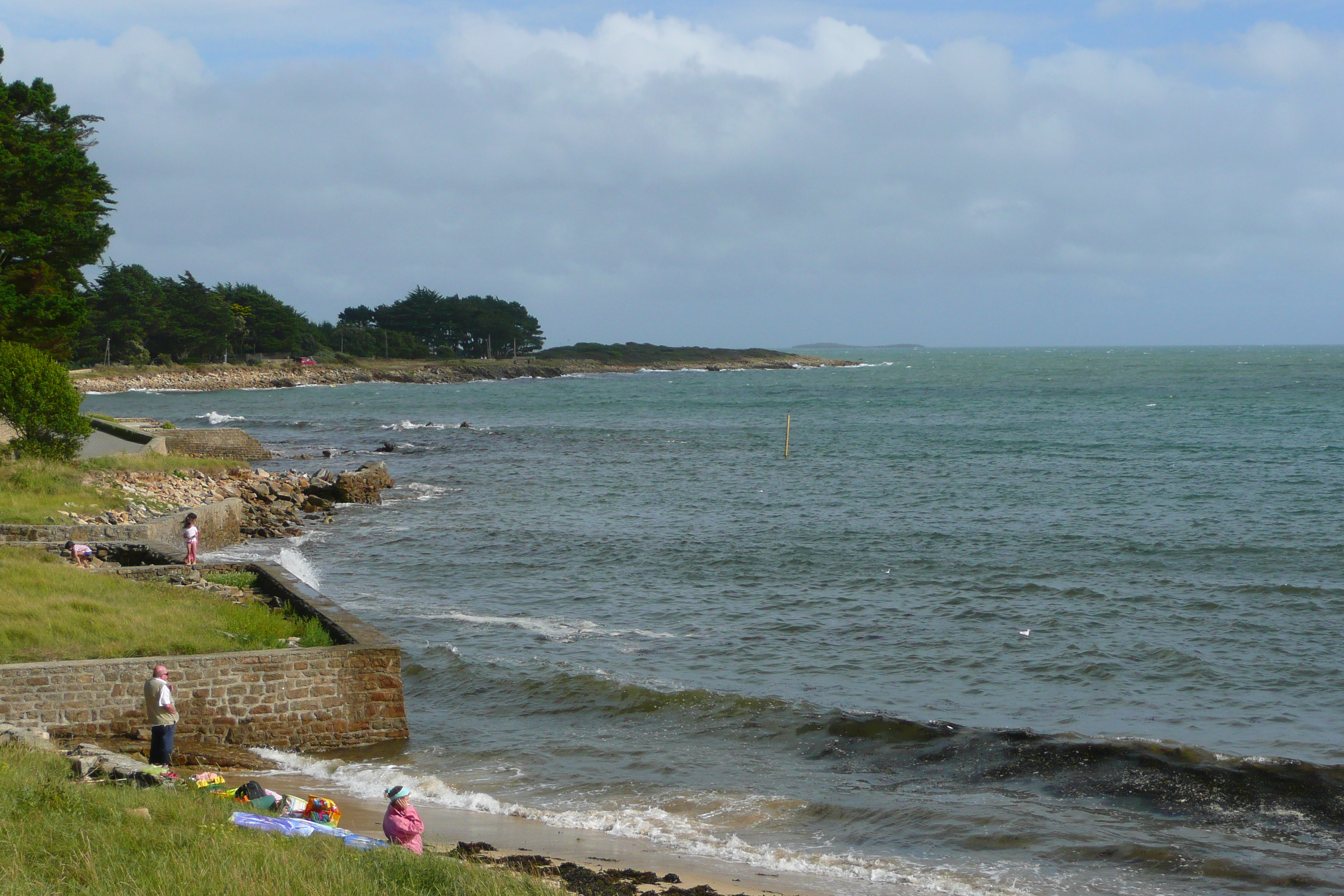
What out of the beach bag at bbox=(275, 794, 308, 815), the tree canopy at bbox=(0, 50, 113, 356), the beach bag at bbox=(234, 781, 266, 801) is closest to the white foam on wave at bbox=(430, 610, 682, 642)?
the beach bag at bbox=(275, 794, 308, 815)

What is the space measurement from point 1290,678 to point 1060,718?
12.8 ft

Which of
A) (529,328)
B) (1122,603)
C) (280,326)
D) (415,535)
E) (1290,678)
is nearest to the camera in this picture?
(1290,678)

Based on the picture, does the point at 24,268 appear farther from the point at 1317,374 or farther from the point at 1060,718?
the point at 1317,374

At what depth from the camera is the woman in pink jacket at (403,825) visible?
8.91 m

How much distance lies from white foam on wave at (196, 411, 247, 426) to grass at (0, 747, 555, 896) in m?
60.4

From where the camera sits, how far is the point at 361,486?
121 ft

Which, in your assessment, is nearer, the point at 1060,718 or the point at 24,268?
the point at 1060,718

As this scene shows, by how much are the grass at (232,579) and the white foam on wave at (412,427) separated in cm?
4843

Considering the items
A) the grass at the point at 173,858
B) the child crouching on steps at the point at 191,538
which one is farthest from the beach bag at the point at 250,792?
the child crouching on steps at the point at 191,538

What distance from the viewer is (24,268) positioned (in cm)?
3603

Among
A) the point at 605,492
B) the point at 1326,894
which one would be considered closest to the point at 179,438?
the point at 605,492

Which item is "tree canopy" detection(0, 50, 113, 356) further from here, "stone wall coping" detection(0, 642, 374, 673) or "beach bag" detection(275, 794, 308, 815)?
"beach bag" detection(275, 794, 308, 815)

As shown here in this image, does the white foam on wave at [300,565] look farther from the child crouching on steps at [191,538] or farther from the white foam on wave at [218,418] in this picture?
the white foam on wave at [218,418]

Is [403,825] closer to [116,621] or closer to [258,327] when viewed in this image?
[116,621]
